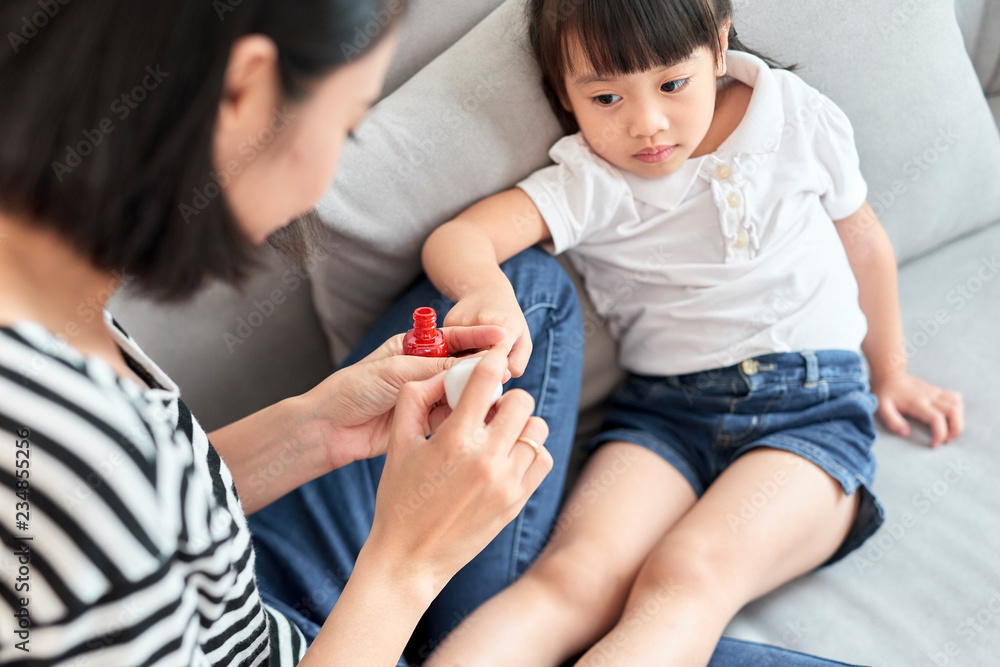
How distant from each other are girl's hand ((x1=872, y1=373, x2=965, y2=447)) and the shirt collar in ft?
1.55

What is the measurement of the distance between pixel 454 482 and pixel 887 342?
94cm

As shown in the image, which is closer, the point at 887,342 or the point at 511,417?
the point at 511,417

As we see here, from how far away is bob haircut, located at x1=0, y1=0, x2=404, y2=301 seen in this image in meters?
0.47

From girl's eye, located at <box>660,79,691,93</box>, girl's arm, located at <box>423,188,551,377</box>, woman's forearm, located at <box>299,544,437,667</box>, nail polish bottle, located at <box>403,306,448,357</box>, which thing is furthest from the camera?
girl's eye, located at <box>660,79,691,93</box>

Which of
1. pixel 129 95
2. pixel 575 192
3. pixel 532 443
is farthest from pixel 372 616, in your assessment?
pixel 575 192

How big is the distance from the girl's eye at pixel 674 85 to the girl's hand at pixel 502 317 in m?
0.35

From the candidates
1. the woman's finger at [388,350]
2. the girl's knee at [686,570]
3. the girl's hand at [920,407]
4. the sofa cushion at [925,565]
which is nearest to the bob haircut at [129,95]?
the woman's finger at [388,350]

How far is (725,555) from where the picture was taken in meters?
1.00

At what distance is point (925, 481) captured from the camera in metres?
1.16

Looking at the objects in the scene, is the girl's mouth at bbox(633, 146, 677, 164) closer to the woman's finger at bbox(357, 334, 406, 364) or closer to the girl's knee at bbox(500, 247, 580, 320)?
the girl's knee at bbox(500, 247, 580, 320)

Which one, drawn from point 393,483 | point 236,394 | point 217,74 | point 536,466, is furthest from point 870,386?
point 217,74

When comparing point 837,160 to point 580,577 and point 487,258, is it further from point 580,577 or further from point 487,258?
point 580,577

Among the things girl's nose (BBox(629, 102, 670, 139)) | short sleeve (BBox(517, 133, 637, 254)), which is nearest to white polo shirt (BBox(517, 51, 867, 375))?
short sleeve (BBox(517, 133, 637, 254))

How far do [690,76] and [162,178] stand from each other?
743mm
